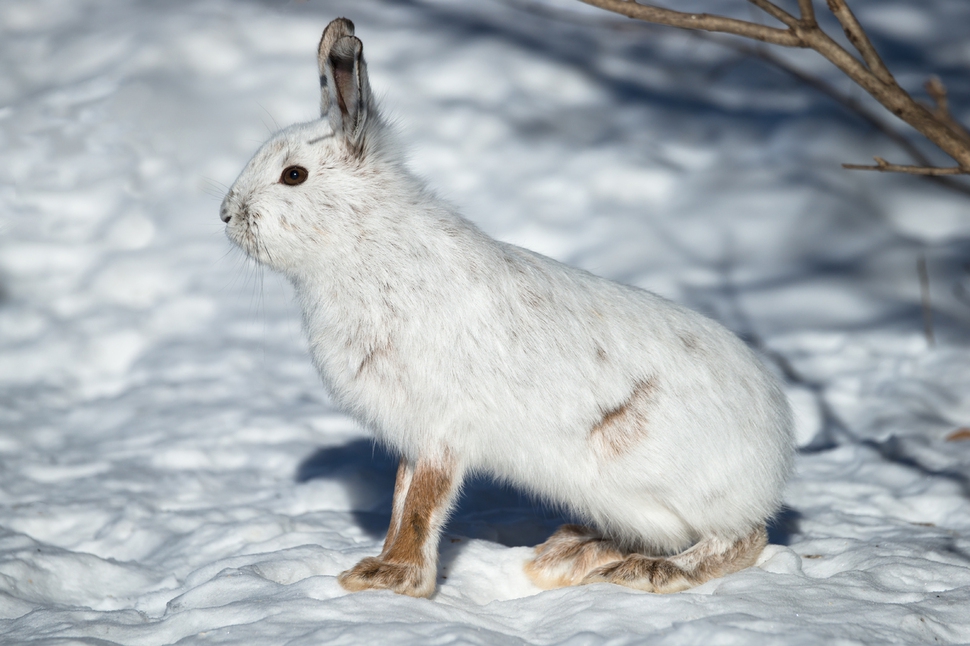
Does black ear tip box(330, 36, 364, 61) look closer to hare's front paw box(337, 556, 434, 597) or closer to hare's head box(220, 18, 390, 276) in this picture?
hare's head box(220, 18, 390, 276)

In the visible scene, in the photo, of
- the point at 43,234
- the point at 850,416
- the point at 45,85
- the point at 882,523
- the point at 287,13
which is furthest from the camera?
the point at 287,13

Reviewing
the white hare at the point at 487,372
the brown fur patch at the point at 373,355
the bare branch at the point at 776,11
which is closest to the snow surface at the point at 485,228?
the white hare at the point at 487,372

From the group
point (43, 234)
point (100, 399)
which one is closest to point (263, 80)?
point (43, 234)

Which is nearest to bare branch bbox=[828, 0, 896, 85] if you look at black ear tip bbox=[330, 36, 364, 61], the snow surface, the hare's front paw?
the snow surface

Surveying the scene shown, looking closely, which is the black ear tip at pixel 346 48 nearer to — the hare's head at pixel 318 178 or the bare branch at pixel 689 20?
the hare's head at pixel 318 178

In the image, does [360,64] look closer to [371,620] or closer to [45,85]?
[371,620]

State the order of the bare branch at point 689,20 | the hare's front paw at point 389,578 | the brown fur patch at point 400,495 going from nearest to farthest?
the hare's front paw at point 389,578
the brown fur patch at point 400,495
the bare branch at point 689,20
